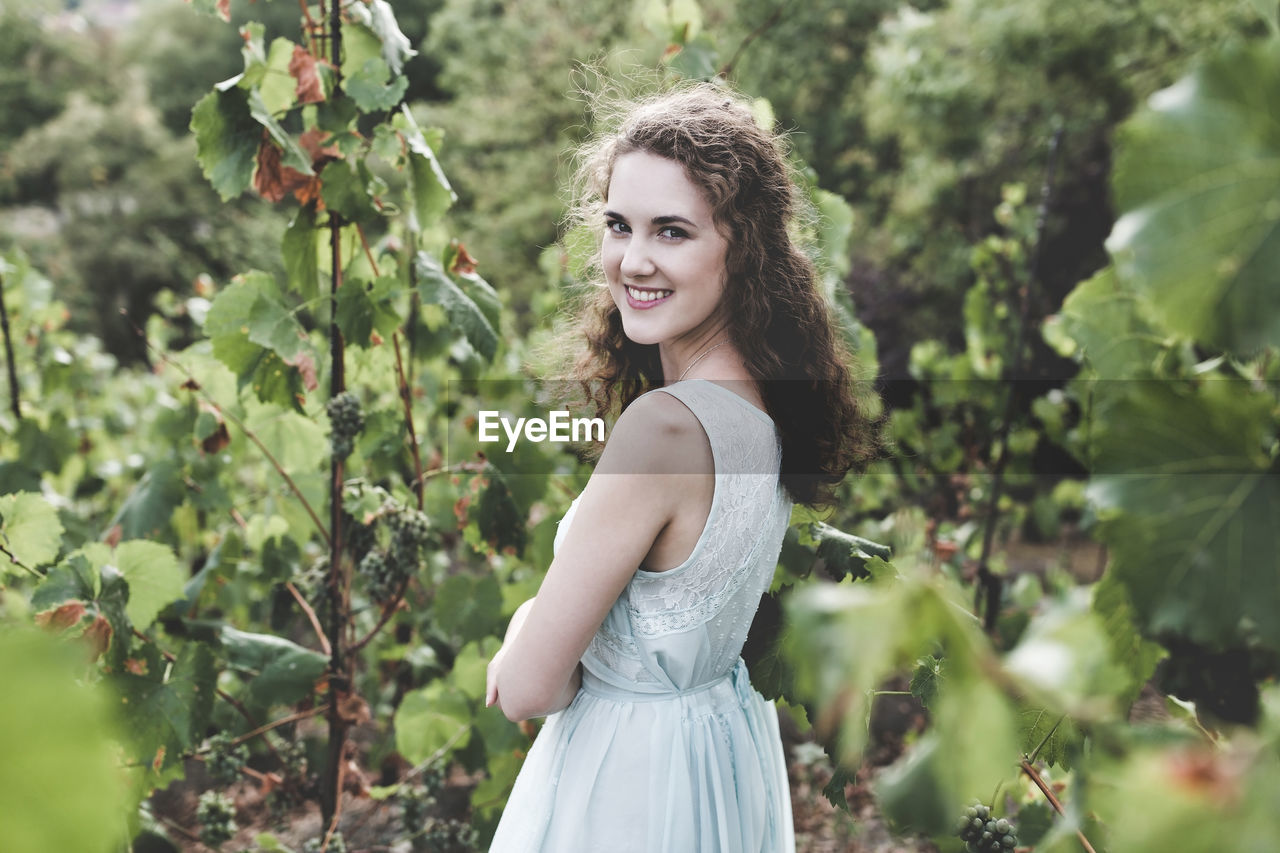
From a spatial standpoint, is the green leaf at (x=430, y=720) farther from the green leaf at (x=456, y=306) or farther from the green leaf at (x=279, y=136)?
the green leaf at (x=279, y=136)

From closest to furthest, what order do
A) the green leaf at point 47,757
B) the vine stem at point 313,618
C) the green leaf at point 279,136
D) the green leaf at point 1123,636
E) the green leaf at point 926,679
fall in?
the green leaf at point 47,757, the green leaf at point 1123,636, the green leaf at point 926,679, the green leaf at point 279,136, the vine stem at point 313,618

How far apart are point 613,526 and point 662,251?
1.38ft

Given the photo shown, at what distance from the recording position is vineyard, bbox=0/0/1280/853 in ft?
1.29

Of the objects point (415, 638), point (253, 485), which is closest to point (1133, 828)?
point (415, 638)

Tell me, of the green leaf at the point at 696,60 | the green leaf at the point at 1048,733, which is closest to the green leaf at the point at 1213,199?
the green leaf at the point at 1048,733

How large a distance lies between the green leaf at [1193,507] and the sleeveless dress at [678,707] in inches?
26.8

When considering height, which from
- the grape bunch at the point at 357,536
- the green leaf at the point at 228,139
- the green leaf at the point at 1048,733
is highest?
the green leaf at the point at 228,139

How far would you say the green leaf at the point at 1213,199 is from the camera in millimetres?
410

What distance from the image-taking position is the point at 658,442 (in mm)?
1109

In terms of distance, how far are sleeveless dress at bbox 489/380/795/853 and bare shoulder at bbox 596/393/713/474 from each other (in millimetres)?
19

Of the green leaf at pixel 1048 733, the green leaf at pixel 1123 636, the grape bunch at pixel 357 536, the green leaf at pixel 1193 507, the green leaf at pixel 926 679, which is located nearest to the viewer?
the green leaf at pixel 1193 507

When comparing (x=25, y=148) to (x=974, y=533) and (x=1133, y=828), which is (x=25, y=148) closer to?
(x=974, y=533)

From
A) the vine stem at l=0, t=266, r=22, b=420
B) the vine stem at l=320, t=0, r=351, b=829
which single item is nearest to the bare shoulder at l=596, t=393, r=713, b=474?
the vine stem at l=320, t=0, r=351, b=829

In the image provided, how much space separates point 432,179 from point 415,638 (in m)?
1.66
